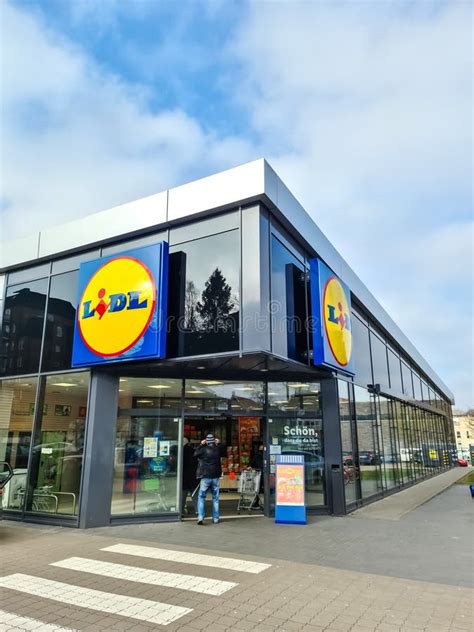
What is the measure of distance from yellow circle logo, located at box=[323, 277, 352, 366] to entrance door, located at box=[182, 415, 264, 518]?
266 cm

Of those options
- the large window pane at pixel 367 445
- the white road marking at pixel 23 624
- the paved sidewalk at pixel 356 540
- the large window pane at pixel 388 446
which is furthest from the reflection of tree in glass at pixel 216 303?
the large window pane at pixel 388 446

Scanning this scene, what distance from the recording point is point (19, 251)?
12375mm

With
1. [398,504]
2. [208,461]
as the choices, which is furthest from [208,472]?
[398,504]

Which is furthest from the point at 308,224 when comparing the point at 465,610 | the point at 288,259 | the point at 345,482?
the point at 465,610

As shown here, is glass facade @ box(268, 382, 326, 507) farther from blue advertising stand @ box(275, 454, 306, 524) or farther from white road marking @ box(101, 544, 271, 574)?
white road marking @ box(101, 544, 271, 574)

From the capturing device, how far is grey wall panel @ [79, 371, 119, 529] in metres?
9.35

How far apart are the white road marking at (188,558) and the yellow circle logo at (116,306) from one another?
12.5 feet

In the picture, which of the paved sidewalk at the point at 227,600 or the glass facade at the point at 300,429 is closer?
the paved sidewalk at the point at 227,600

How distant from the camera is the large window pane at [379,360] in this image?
16.9 meters

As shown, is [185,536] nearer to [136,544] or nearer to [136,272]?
[136,544]

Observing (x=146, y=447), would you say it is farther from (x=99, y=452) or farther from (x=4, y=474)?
(x=4, y=474)

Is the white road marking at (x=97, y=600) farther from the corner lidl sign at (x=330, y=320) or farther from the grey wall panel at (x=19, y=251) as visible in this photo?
the grey wall panel at (x=19, y=251)

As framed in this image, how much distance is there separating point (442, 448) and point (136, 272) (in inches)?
1209

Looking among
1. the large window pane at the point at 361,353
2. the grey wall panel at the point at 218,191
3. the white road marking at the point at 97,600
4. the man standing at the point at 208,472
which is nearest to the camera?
the white road marking at the point at 97,600
